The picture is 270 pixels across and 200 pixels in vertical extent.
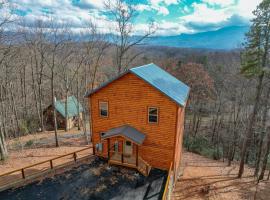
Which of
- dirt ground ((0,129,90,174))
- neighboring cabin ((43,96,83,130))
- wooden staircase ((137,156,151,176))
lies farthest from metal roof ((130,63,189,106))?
Result: neighboring cabin ((43,96,83,130))

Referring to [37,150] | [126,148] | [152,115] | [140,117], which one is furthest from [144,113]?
[37,150]

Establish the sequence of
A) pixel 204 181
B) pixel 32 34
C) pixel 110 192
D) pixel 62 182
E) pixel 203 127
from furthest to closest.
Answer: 1. pixel 203 127
2. pixel 32 34
3. pixel 204 181
4. pixel 62 182
5. pixel 110 192

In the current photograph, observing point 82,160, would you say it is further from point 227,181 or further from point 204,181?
point 227,181

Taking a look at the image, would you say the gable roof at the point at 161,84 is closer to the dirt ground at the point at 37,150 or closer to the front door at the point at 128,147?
the front door at the point at 128,147

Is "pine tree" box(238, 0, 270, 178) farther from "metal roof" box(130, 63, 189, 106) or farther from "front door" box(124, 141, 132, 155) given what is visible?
"front door" box(124, 141, 132, 155)

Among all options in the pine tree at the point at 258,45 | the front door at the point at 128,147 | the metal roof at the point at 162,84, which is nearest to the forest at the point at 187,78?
the pine tree at the point at 258,45

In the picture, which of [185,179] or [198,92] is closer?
[185,179]

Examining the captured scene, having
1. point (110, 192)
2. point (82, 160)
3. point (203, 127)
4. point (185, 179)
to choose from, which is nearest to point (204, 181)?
point (185, 179)
